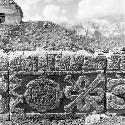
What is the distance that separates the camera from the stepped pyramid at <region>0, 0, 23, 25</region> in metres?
18.1

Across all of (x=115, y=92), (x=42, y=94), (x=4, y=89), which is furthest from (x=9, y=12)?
(x=115, y=92)

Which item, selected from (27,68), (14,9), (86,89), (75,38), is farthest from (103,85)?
(14,9)

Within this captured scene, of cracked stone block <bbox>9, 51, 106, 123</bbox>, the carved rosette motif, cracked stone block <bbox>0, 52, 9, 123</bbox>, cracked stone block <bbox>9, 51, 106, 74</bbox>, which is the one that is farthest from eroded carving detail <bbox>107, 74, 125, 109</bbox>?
cracked stone block <bbox>0, 52, 9, 123</bbox>

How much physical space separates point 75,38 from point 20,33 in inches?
106

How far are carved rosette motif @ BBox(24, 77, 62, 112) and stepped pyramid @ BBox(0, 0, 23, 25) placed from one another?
1427 cm

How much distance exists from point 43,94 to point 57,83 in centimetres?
25

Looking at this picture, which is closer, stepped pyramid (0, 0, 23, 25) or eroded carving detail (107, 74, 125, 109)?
eroded carving detail (107, 74, 125, 109)

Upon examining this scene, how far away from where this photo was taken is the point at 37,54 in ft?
13.3

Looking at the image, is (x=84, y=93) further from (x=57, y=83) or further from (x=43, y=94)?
(x=43, y=94)

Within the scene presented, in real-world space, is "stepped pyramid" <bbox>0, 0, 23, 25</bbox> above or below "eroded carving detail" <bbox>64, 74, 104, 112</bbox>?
above

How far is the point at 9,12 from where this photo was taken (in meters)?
18.0

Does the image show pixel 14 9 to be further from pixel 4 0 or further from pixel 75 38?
pixel 75 38

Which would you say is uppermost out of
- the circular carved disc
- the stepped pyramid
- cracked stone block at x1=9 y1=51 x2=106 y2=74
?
the stepped pyramid

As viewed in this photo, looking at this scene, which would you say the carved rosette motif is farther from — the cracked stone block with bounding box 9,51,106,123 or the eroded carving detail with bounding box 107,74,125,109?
the eroded carving detail with bounding box 107,74,125,109
